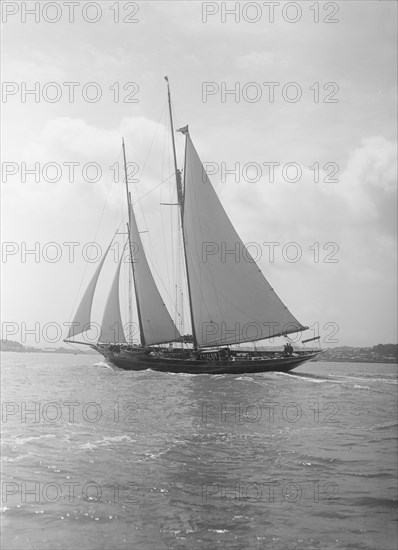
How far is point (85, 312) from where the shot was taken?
5591 cm

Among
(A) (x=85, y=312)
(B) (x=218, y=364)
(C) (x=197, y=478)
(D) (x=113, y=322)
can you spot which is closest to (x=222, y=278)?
(B) (x=218, y=364)

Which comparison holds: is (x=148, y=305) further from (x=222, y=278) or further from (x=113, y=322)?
(x=222, y=278)

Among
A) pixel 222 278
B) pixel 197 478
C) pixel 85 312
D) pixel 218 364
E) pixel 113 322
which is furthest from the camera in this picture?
pixel 113 322

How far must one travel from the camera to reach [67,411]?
2303 cm

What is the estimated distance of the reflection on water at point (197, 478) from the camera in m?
8.39

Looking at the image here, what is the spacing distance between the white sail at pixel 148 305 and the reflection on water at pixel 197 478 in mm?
31065

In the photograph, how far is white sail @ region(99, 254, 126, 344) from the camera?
57.5 m

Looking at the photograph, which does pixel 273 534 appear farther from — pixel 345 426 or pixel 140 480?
pixel 345 426

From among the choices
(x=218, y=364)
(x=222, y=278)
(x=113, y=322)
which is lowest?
(x=218, y=364)

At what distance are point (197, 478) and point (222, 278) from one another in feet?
112

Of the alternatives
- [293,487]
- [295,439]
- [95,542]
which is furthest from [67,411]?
[95,542]

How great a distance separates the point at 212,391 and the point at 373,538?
25.3 metres

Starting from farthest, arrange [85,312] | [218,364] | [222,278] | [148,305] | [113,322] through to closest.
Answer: [113,322], [85,312], [148,305], [218,364], [222,278]

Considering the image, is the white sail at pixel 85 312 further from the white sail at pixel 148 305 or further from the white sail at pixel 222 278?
the white sail at pixel 222 278
